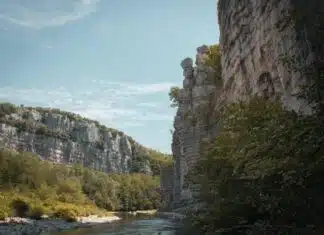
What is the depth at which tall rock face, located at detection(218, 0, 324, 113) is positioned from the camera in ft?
66.7

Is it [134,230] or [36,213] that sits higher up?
[36,213]

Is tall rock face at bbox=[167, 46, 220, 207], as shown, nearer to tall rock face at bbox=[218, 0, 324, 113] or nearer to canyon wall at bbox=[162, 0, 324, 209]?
canyon wall at bbox=[162, 0, 324, 209]

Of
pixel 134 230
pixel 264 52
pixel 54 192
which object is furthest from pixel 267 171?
pixel 54 192

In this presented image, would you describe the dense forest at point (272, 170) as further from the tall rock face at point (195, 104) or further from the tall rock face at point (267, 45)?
the tall rock face at point (195, 104)

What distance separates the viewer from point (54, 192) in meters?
85.6

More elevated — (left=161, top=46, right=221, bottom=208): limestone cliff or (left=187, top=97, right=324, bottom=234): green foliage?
(left=161, top=46, right=221, bottom=208): limestone cliff

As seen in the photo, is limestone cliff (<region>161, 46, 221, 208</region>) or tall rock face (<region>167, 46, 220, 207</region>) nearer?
limestone cliff (<region>161, 46, 221, 208</region>)

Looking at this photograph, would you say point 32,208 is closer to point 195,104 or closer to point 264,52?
point 195,104

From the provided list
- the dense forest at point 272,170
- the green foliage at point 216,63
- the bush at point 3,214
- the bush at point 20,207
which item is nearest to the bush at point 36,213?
the bush at point 20,207

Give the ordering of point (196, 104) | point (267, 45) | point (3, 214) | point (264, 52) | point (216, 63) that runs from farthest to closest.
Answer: point (196, 104), point (216, 63), point (3, 214), point (264, 52), point (267, 45)

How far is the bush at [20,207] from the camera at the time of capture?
203ft

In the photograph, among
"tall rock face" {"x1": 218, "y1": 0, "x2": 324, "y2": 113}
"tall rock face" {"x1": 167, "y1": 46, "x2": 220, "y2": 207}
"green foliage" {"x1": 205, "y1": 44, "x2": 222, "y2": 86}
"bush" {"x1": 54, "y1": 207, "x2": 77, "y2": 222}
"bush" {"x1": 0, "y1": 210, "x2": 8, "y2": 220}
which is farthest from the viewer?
"bush" {"x1": 54, "y1": 207, "x2": 77, "y2": 222}

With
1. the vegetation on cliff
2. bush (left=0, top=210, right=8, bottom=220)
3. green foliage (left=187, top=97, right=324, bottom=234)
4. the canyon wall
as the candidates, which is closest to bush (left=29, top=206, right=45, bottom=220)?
the vegetation on cliff

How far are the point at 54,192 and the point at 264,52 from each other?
63.9 meters
